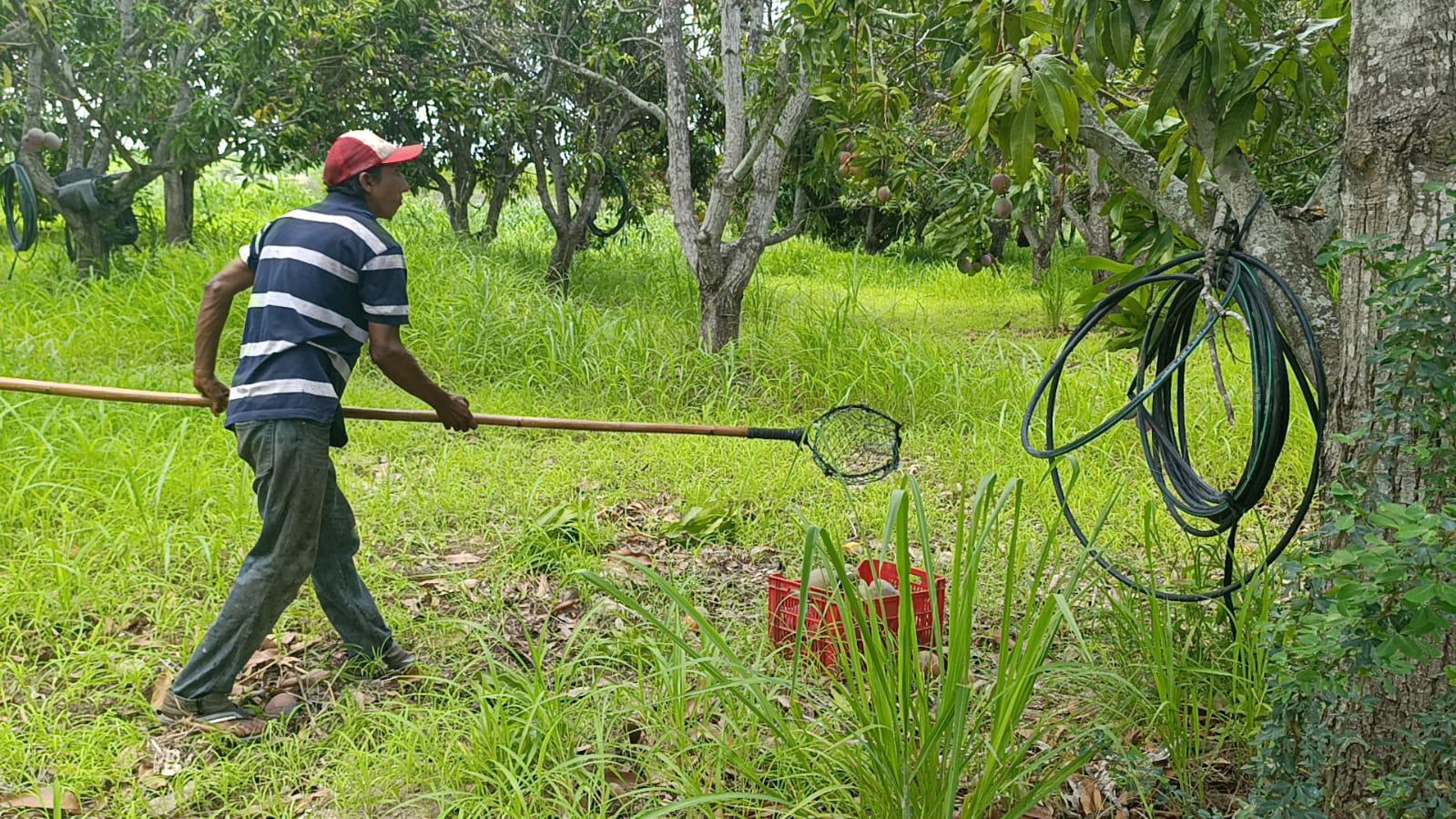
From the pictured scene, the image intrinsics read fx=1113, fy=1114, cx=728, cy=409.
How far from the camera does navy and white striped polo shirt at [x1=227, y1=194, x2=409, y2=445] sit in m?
2.73

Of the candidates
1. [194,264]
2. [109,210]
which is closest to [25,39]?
[109,210]

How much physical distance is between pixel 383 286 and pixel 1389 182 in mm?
2197

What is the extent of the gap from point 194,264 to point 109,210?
70cm

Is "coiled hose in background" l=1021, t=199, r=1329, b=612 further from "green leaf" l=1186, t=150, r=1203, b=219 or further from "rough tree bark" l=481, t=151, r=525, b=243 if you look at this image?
"rough tree bark" l=481, t=151, r=525, b=243

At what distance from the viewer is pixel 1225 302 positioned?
7.47ft

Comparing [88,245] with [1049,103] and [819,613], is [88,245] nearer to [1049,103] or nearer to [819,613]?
[819,613]

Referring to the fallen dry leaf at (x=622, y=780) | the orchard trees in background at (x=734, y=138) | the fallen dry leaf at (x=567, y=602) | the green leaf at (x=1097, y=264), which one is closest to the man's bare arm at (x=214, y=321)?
the fallen dry leaf at (x=567, y=602)

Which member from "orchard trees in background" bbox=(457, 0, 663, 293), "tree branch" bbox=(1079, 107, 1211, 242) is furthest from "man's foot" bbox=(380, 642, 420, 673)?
"orchard trees in background" bbox=(457, 0, 663, 293)

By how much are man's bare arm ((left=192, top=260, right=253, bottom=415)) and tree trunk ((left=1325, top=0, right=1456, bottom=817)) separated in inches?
101

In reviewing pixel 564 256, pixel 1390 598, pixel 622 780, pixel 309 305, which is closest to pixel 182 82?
pixel 564 256

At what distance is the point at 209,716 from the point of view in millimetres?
2734

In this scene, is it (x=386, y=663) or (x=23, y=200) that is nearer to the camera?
(x=386, y=663)

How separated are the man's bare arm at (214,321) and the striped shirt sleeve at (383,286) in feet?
1.21

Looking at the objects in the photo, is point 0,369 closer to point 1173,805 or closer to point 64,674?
point 64,674
